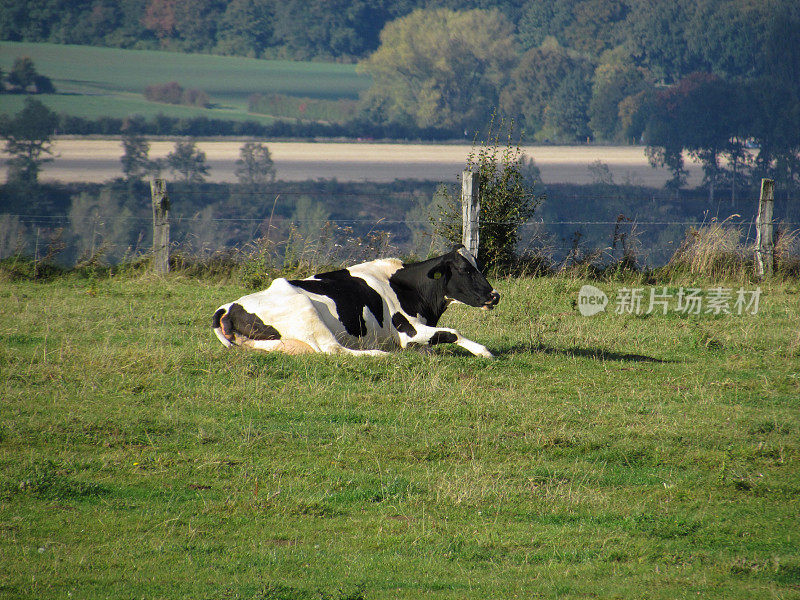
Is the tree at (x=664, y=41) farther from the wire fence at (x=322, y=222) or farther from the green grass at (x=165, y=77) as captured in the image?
the wire fence at (x=322, y=222)

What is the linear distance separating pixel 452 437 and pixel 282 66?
158 m

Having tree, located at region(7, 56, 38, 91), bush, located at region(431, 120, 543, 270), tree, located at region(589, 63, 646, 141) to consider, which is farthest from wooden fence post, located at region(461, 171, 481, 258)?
tree, located at region(7, 56, 38, 91)

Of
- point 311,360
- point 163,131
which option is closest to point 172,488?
point 311,360

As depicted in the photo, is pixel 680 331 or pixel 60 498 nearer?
pixel 60 498

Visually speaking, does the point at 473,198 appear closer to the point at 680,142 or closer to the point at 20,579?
the point at 20,579

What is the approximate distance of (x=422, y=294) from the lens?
986cm

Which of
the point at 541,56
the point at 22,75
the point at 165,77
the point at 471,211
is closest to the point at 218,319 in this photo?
the point at 471,211

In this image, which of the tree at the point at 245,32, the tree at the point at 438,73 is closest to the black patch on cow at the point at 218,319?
the tree at the point at 438,73

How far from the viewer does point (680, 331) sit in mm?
11258

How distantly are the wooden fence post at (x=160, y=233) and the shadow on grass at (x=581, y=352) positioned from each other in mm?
7583

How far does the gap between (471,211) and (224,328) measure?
6.73 m

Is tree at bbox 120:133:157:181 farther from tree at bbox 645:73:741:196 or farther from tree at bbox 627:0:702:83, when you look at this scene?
tree at bbox 627:0:702:83

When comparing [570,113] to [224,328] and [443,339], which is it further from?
[224,328]

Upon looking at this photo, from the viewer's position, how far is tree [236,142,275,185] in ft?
332
